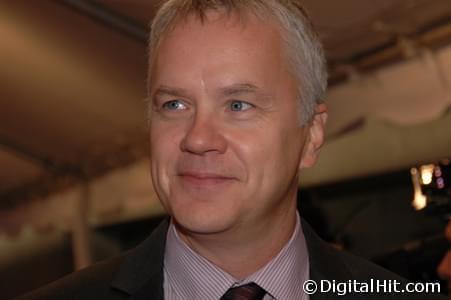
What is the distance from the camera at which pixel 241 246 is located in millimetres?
1451

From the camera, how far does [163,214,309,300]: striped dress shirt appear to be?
4.67 ft

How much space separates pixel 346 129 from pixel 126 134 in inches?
42.6

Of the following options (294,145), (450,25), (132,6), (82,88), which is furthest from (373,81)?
(294,145)

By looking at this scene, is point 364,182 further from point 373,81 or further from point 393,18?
point 393,18

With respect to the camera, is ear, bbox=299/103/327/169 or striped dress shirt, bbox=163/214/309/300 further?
ear, bbox=299/103/327/169

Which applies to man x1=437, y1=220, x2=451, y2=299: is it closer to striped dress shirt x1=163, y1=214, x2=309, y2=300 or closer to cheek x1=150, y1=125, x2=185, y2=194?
striped dress shirt x1=163, y1=214, x2=309, y2=300

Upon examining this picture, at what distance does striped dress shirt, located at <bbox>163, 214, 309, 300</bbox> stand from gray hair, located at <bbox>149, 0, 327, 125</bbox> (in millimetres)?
265

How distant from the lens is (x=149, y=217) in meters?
4.01

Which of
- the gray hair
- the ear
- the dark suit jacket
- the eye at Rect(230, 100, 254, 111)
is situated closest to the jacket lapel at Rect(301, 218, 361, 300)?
the dark suit jacket

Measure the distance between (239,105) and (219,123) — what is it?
5 cm

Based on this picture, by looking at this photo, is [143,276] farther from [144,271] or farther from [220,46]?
[220,46]

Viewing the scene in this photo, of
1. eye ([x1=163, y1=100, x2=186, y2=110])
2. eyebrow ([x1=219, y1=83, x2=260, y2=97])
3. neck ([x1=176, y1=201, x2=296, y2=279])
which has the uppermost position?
eyebrow ([x1=219, y1=83, x2=260, y2=97])

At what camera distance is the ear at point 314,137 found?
1577 mm

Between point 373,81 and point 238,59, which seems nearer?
point 238,59
